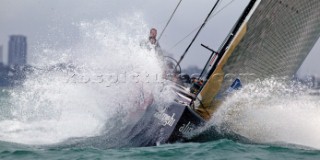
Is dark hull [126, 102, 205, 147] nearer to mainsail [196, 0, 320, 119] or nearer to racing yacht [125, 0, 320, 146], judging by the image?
racing yacht [125, 0, 320, 146]

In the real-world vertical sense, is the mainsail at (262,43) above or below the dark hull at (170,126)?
above

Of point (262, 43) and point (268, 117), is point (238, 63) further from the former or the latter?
point (268, 117)

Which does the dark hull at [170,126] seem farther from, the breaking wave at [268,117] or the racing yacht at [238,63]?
the breaking wave at [268,117]

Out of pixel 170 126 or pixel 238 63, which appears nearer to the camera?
pixel 170 126

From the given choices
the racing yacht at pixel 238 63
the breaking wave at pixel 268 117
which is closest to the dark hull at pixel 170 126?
the racing yacht at pixel 238 63

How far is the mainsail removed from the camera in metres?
7.27

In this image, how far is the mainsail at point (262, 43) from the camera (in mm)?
7273

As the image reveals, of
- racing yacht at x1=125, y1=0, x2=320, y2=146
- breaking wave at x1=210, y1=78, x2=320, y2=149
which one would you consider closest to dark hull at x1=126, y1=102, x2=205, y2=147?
racing yacht at x1=125, y1=0, x2=320, y2=146

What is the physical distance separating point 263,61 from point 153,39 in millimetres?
2366

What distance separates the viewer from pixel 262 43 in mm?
7434

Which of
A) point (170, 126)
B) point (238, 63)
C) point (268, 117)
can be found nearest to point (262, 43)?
point (238, 63)

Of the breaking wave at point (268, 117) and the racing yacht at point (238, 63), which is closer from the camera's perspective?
the racing yacht at point (238, 63)

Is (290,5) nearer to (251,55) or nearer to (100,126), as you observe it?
(251,55)

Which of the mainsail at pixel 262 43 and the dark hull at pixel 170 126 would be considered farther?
the mainsail at pixel 262 43
